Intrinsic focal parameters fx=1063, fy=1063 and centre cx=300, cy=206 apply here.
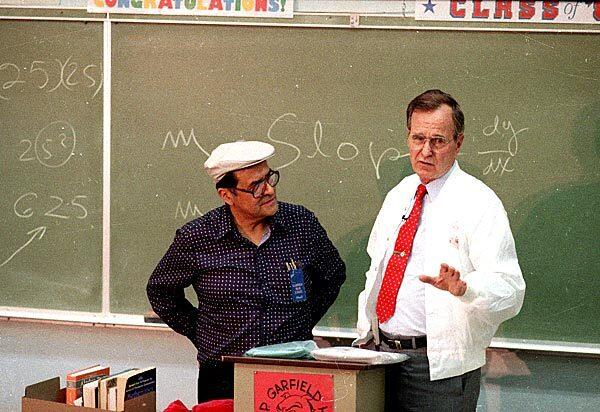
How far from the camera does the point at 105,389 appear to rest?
3156 millimetres

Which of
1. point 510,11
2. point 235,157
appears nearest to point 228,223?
point 235,157

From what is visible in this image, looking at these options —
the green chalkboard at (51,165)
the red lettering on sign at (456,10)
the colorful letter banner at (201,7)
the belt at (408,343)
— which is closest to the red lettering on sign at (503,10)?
the red lettering on sign at (456,10)

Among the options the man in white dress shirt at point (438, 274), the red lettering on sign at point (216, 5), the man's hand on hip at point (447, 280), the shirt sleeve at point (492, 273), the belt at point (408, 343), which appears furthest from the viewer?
the red lettering on sign at point (216, 5)

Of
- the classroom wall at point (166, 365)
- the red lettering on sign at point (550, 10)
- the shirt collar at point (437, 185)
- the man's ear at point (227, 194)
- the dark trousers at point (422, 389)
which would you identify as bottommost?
the classroom wall at point (166, 365)

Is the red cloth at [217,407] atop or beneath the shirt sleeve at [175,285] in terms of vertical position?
beneath

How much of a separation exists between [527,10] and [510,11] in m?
0.06

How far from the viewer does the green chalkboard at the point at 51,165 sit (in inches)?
173

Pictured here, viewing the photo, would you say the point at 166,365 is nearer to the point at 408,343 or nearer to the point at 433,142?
→ the point at 408,343

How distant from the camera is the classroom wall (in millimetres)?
4105

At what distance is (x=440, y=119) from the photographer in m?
3.14

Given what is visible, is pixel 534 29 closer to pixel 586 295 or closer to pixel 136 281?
pixel 586 295

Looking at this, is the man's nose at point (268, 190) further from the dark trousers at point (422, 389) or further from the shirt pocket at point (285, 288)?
the dark trousers at point (422, 389)

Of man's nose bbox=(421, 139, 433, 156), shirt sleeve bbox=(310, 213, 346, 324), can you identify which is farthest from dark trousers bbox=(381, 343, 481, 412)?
man's nose bbox=(421, 139, 433, 156)

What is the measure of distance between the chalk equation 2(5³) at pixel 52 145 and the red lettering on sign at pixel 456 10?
163 cm
